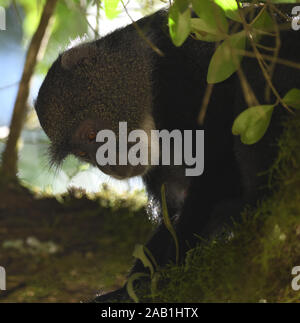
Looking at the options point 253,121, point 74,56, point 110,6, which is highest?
point 74,56

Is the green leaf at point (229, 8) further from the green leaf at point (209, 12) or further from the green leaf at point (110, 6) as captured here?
the green leaf at point (110, 6)

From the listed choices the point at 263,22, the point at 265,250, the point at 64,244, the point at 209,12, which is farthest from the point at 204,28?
the point at 64,244

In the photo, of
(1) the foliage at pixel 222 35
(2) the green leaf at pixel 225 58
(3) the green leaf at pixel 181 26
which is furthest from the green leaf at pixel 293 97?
(3) the green leaf at pixel 181 26

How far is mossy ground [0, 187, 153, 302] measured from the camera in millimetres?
2408

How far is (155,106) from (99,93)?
0.25 m

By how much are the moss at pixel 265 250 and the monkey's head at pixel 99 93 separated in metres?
1.00

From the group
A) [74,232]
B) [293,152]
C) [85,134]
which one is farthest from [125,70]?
[293,152]

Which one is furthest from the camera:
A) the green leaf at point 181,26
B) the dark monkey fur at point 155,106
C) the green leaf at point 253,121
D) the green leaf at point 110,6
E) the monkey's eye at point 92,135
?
the monkey's eye at point 92,135

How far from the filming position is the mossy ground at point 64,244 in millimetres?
2408

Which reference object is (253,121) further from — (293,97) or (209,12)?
(209,12)

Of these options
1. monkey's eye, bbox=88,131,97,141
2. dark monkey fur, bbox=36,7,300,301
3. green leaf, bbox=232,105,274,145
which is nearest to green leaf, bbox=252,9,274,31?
green leaf, bbox=232,105,274,145

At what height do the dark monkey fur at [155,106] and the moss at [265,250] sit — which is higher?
the dark monkey fur at [155,106]

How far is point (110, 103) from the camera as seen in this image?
7.67ft

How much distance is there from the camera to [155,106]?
232cm
